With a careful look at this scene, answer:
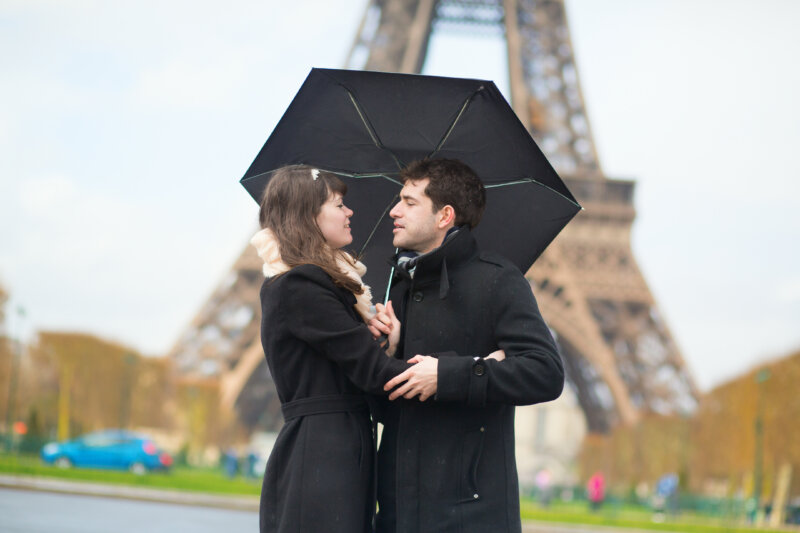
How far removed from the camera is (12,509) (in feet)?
32.8

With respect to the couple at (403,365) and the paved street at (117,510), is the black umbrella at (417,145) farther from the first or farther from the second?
the paved street at (117,510)

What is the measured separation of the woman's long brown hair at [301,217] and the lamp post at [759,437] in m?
22.3

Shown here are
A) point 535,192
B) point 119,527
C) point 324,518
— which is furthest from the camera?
point 119,527

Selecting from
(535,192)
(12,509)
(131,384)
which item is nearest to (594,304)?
(131,384)

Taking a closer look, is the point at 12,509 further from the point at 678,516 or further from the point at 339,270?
the point at 678,516

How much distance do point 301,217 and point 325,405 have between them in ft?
1.80

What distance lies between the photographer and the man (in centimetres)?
299

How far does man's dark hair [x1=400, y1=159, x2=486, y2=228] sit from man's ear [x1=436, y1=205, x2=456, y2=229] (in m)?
0.01

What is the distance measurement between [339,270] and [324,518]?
27.7 inches

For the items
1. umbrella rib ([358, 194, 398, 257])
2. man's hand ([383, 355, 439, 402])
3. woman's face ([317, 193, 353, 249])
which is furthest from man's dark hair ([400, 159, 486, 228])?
umbrella rib ([358, 194, 398, 257])

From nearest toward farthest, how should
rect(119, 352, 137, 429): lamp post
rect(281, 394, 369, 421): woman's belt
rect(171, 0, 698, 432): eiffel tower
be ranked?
rect(281, 394, 369, 421): woman's belt, rect(171, 0, 698, 432): eiffel tower, rect(119, 352, 137, 429): lamp post

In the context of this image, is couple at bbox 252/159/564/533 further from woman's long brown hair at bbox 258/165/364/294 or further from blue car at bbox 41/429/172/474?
blue car at bbox 41/429/172/474

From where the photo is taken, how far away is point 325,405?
3.09 m

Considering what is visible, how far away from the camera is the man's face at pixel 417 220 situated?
325 cm
